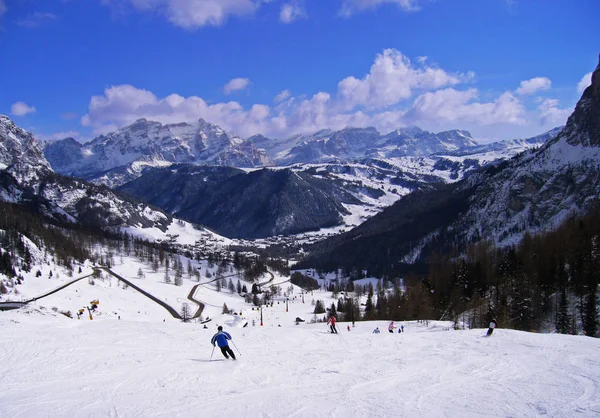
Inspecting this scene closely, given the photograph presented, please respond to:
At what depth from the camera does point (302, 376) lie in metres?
19.9

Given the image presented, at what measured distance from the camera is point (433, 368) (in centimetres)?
2072

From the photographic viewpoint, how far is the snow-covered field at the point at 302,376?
1531 centimetres

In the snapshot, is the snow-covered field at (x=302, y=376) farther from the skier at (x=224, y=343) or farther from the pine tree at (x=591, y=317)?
the pine tree at (x=591, y=317)

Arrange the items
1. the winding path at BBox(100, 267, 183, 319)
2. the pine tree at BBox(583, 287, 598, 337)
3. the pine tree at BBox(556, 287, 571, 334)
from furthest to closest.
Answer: the winding path at BBox(100, 267, 183, 319)
the pine tree at BBox(556, 287, 571, 334)
the pine tree at BBox(583, 287, 598, 337)

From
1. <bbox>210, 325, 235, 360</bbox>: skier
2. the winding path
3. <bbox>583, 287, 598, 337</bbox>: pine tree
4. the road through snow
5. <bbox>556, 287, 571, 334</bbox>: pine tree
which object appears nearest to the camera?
the road through snow

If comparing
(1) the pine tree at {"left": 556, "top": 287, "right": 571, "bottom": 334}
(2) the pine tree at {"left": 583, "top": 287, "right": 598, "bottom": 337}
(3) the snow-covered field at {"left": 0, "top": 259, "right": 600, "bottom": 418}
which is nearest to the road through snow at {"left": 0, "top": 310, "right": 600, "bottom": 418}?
(3) the snow-covered field at {"left": 0, "top": 259, "right": 600, "bottom": 418}

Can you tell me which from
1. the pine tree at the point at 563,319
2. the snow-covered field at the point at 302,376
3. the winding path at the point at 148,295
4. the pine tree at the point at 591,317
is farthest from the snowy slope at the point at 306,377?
the winding path at the point at 148,295

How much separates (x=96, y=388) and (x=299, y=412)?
31.6 ft

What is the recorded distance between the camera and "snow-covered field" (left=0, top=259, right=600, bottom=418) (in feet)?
50.2

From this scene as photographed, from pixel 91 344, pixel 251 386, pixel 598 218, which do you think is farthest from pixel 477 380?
pixel 598 218

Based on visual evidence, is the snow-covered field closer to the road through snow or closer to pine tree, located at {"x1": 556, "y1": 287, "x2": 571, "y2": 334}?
the road through snow

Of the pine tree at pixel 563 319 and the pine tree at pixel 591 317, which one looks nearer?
the pine tree at pixel 591 317

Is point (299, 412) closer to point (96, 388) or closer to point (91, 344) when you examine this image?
point (96, 388)

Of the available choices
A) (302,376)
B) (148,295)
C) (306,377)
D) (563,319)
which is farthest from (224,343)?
(148,295)
